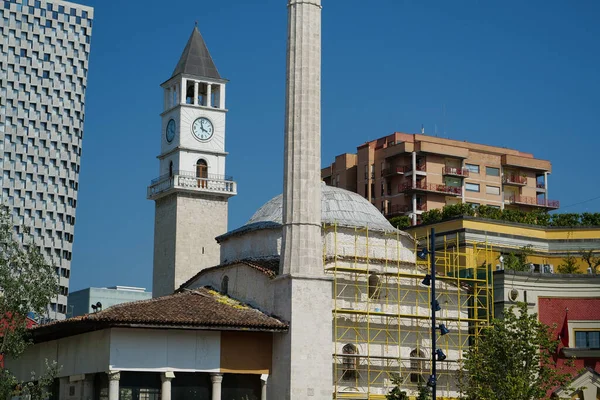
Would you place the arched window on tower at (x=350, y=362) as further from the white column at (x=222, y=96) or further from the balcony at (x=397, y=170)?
the balcony at (x=397, y=170)

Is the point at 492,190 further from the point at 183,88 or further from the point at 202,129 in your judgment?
the point at 183,88

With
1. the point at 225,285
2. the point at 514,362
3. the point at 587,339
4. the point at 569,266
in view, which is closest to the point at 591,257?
the point at 569,266

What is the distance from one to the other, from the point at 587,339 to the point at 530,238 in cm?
1099

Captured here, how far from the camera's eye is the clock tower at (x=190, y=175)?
2167 inches

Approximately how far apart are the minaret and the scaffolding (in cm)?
151

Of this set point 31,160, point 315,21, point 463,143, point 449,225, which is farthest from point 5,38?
point 315,21

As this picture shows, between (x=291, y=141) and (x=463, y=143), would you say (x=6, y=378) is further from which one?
(x=463, y=143)

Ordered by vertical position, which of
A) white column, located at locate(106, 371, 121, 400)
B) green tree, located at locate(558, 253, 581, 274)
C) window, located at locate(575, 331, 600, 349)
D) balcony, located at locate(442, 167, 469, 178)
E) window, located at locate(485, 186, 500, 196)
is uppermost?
balcony, located at locate(442, 167, 469, 178)

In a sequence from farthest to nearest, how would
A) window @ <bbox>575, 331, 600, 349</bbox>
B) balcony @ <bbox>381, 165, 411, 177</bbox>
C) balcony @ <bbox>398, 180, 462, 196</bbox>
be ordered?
balcony @ <bbox>381, 165, 411, 177</bbox> → balcony @ <bbox>398, 180, 462, 196</bbox> → window @ <bbox>575, 331, 600, 349</bbox>

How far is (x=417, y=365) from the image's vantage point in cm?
3797

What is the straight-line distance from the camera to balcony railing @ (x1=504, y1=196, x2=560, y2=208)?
8150 cm

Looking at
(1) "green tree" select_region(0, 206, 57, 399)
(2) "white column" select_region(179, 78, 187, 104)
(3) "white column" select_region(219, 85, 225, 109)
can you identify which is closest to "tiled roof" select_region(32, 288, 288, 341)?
(1) "green tree" select_region(0, 206, 57, 399)

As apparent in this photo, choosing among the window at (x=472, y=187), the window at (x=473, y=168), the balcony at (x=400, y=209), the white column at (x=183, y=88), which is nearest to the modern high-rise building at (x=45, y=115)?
the balcony at (x=400, y=209)

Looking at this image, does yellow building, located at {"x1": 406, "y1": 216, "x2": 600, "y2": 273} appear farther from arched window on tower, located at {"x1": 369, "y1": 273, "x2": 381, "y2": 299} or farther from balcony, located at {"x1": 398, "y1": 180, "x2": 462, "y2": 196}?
balcony, located at {"x1": 398, "y1": 180, "x2": 462, "y2": 196}
